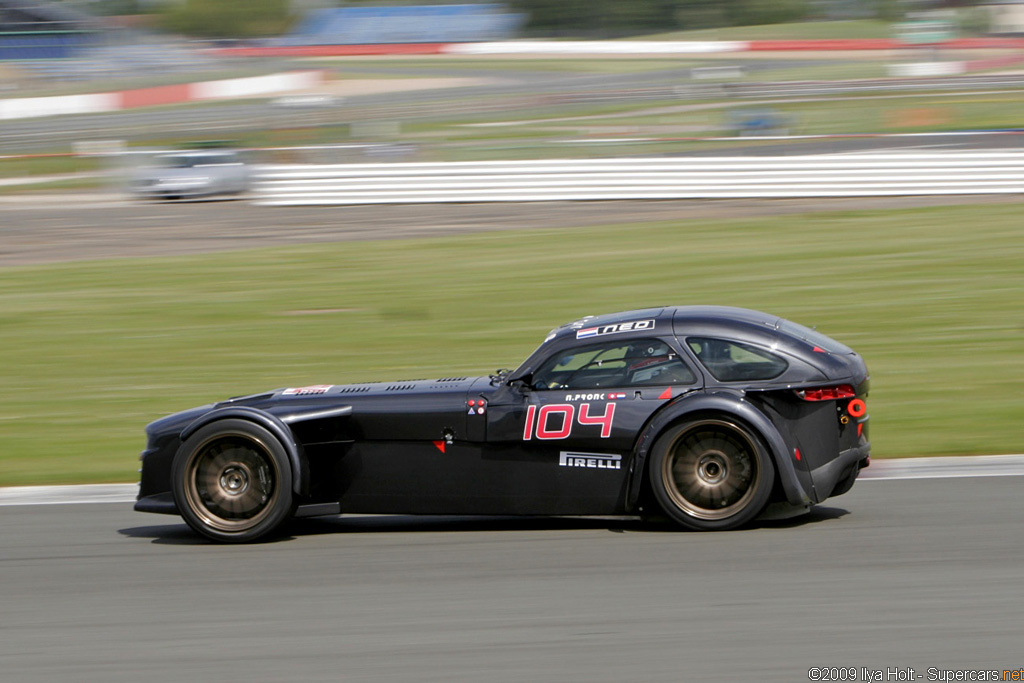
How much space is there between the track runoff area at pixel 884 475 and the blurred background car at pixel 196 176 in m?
18.4

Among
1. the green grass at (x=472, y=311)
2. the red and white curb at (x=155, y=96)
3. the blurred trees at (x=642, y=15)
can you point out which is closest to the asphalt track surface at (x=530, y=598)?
the green grass at (x=472, y=311)

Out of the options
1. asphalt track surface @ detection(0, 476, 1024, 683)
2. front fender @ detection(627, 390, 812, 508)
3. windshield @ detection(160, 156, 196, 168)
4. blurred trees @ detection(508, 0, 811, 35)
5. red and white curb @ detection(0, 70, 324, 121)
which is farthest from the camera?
blurred trees @ detection(508, 0, 811, 35)

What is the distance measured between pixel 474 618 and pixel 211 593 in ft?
4.43

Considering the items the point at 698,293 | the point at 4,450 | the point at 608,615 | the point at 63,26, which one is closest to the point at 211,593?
the point at 608,615

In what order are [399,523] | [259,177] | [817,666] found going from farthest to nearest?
[259,177] < [399,523] < [817,666]

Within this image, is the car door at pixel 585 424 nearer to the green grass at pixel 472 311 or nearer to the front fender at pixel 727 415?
the front fender at pixel 727 415

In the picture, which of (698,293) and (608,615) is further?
(698,293)

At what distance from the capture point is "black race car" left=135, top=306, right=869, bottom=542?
19.1 feet

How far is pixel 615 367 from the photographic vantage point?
607 centimetres

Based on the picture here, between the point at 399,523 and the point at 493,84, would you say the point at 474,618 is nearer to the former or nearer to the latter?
the point at 399,523

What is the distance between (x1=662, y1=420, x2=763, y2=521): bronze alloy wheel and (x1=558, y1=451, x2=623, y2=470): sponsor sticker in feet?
0.81

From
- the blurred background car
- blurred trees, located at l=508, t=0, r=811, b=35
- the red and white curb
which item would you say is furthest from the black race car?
blurred trees, located at l=508, t=0, r=811, b=35

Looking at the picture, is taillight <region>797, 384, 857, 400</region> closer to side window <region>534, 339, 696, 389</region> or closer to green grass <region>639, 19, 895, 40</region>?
side window <region>534, 339, 696, 389</region>

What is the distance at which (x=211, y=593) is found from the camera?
5.41 metres
